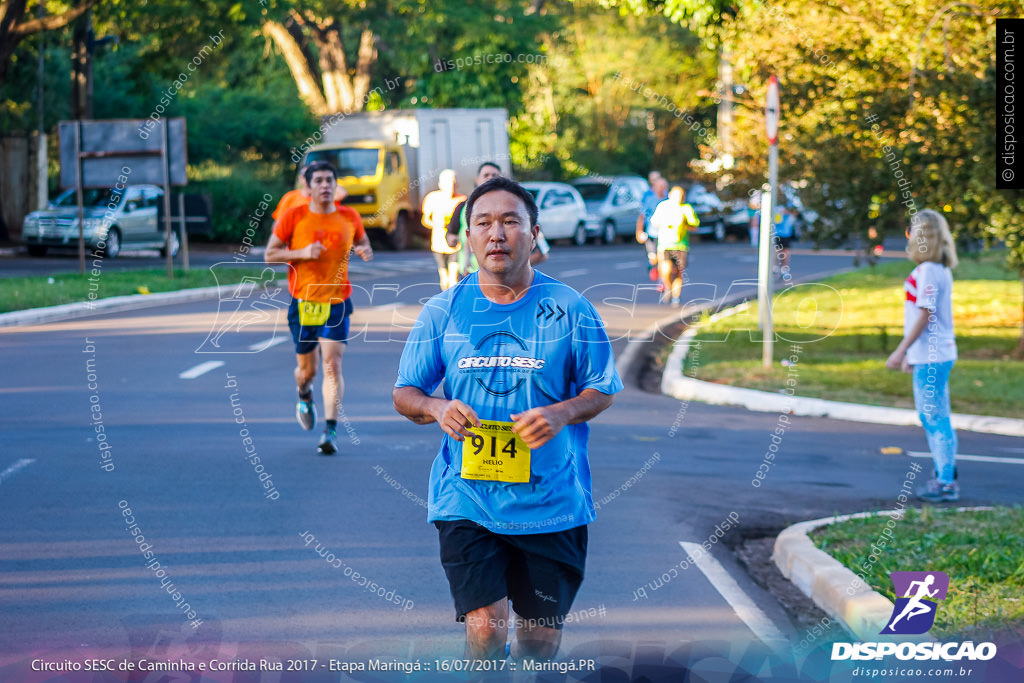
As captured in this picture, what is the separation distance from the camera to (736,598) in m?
6.69

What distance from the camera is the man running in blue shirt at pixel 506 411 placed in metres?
4.40

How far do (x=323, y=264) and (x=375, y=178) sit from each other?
2612 cm

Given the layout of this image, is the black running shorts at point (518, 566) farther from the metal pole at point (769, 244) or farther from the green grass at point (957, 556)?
the metal pole at point (769, 244)

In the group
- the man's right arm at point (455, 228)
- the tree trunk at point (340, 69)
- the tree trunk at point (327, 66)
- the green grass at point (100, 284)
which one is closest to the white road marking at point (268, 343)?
the man's right arm at point (455, 228)

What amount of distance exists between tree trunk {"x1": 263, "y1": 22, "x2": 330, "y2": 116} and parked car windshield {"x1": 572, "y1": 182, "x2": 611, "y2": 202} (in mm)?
8016

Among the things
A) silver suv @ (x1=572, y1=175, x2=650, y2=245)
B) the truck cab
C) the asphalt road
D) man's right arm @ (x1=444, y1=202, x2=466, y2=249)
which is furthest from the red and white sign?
silver suv @ (x1=572, y1=175, x2=650, y2=245)

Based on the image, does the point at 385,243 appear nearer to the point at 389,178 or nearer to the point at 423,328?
the point at 389,178

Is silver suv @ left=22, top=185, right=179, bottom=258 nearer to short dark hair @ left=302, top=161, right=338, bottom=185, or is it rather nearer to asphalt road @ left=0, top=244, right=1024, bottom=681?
asphalt road @ left=0, top=244, right=1024, bottom=681

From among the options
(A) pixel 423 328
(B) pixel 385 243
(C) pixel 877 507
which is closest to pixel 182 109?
(B) pixel 385 243

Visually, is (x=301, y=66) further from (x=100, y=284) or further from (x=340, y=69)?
(x=100, y=284)

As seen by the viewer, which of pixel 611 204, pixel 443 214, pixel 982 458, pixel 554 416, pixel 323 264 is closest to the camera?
pixel 554 416

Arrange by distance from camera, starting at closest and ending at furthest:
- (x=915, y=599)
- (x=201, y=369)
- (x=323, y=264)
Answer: (x=915, y=599)
(x=323, y=264)
(x=201, y=369)

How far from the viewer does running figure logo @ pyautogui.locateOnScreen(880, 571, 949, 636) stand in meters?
5.94

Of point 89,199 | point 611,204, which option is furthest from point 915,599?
point 611,204
